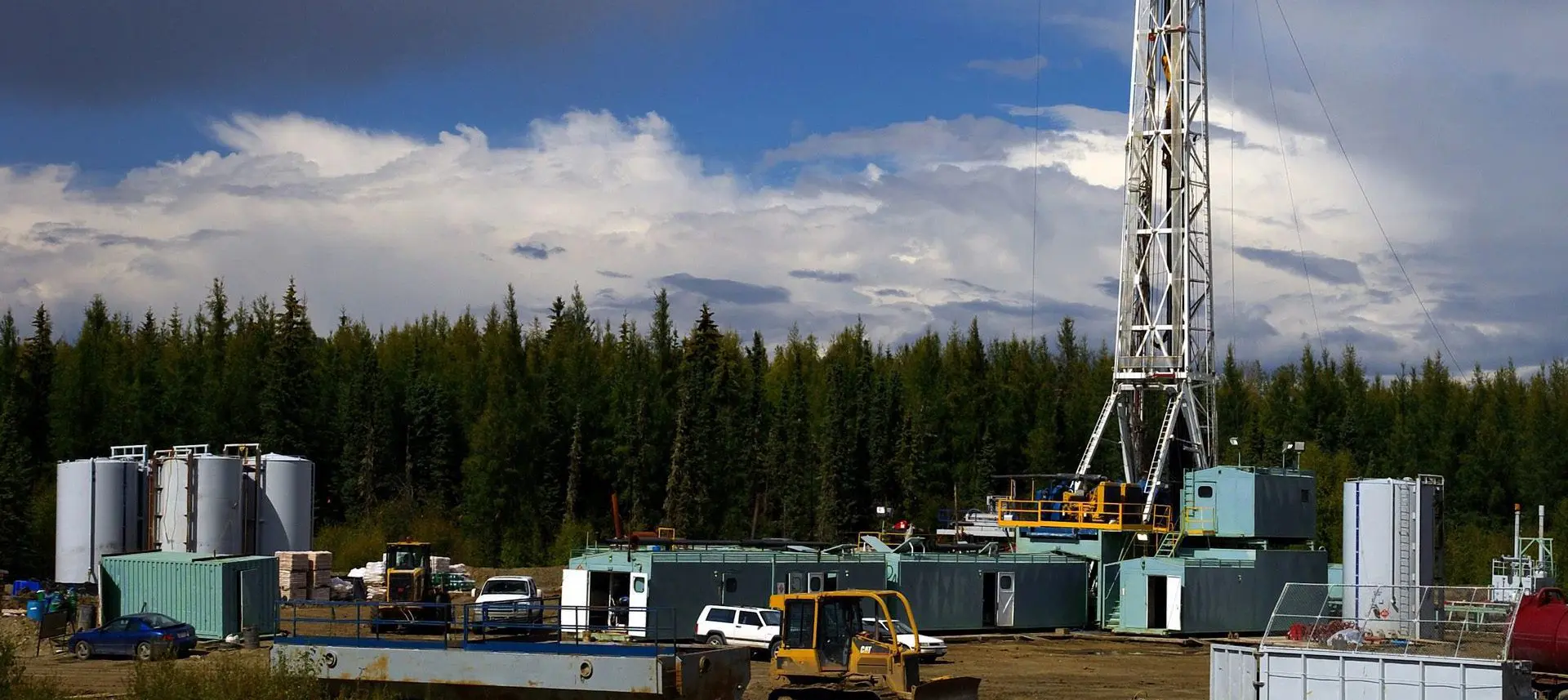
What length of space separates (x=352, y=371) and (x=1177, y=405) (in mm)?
50327

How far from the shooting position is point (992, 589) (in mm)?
43000

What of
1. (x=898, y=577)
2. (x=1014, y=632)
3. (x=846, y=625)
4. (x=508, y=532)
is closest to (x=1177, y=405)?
(x=1014, y=632)

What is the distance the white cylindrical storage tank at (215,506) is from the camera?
144ft

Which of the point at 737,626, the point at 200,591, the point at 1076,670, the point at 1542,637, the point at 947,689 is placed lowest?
the point at 1076,670

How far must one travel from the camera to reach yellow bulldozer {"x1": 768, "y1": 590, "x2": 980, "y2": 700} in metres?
22.3

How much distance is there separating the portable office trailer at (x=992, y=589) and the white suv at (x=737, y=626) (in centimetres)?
716

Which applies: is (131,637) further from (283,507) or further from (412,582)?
(283,507)

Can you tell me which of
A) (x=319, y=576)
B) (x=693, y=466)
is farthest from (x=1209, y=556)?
(x=693, y=466)

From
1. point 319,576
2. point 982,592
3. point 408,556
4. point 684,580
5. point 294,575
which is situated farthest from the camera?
point 982,592

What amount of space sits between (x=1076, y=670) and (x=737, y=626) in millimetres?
6912

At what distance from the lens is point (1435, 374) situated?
338 feet

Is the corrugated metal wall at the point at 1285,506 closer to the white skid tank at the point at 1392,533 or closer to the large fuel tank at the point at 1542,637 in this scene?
the white skid tank at the point at 1392,533

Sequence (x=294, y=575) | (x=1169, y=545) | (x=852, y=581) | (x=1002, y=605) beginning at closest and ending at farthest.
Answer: (x=294, y=575), (x=852, y=581), (x=1002, y=605), (x=1169, y=545)

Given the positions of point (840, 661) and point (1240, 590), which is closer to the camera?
point (840, 661)
